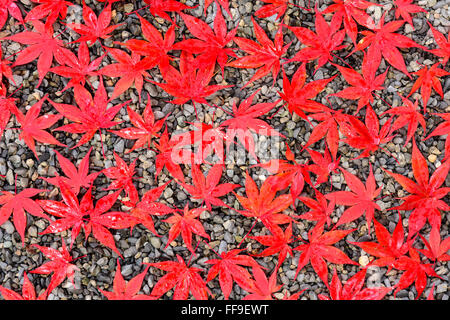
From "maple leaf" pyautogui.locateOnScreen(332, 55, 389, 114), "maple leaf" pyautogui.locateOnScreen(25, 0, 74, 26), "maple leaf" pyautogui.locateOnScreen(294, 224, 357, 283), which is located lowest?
"maple leaf" pyautogui.locateOnScreen(294, 224, 357, 283)

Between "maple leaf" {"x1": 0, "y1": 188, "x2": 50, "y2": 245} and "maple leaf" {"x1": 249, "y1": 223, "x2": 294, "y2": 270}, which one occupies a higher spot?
"maple leaf" {"x1": 0, "y1": 188, "x2": 50, "y2": 245}

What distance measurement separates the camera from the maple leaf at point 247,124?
1.15 metres

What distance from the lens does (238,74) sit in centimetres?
118

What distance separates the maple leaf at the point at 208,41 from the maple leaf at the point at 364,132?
40cm

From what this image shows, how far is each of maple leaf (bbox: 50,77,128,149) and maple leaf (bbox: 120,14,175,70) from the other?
0.51ft

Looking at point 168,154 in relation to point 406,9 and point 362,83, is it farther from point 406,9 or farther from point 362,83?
point 406,9

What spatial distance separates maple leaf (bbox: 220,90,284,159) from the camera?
115 centimetres

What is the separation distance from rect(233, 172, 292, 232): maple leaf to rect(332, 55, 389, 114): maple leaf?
1.15 feet

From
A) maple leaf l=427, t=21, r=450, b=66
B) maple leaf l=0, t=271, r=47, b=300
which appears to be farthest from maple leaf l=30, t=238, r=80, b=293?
maple leaf l=427, t=21, r=450, b=66

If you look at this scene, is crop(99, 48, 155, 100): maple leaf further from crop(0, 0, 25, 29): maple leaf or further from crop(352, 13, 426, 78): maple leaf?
crop(352, 13, 426, 78): maple leaf

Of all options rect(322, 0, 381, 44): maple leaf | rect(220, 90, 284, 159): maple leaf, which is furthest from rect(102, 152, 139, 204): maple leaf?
rect(322, 0, 381, 44): maple leaf

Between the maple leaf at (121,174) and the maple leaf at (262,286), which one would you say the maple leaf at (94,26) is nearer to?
the maple leaf at (121,174)

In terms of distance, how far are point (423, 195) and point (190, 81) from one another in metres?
0.76
